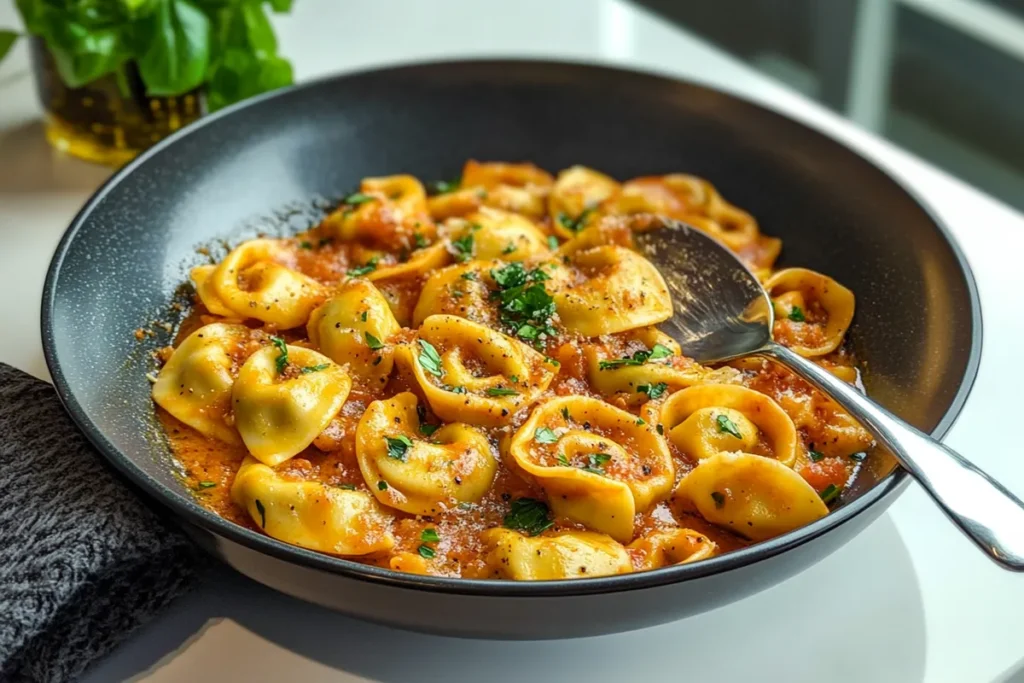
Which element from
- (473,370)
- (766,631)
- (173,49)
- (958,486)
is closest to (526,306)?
(473,370)

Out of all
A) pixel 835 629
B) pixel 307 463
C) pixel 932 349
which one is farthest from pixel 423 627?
pixel 932 349

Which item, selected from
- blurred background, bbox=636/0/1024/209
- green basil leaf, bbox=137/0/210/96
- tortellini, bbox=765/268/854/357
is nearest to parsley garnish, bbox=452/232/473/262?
tortellini, bbox=765/268/854/357

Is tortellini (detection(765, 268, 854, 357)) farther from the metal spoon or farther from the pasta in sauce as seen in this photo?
the metal spoon

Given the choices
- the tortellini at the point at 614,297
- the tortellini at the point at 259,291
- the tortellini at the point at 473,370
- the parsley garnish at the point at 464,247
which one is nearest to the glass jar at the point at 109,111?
the tortellini at the point at 259,291

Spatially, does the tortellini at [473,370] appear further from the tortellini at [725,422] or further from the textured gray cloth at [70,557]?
the textured gray cloth at [70,557]

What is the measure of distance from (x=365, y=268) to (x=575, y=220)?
58cm

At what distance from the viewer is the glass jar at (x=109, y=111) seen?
3078 millimetres

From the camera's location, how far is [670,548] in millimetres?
1983

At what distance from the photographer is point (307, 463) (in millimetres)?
2209

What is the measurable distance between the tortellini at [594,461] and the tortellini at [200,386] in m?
0.58

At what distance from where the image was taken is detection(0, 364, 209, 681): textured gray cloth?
1834mm

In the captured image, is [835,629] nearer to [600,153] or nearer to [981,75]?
[600,153]

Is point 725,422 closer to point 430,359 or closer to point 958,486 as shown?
point 958,486

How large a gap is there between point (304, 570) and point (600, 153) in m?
1.76
